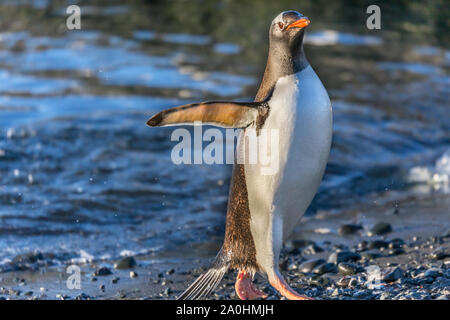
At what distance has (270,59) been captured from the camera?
4.75 meters

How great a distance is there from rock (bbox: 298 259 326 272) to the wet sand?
0.02 m

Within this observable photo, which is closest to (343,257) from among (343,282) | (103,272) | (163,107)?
(343,282)

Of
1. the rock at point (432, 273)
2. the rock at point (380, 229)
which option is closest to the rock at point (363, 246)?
the rock at point (380, 229)

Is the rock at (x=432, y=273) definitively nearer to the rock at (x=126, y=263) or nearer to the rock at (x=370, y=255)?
the rock at (x=370, y=255)

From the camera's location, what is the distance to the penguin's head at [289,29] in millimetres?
4562

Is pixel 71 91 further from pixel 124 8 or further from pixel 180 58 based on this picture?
pixel 124 8

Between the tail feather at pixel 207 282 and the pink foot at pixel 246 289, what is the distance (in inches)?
5.0

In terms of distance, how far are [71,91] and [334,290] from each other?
7.88m

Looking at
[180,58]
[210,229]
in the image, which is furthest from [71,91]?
[210,229]

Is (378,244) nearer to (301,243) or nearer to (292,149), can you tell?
(301,243)

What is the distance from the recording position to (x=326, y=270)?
536 cm

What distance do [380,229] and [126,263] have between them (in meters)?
2.27

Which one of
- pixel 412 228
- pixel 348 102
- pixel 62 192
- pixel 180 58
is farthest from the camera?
pixel 180 58

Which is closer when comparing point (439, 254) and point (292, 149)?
point (292, 149)
